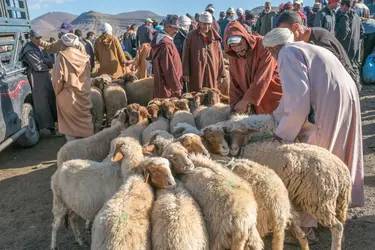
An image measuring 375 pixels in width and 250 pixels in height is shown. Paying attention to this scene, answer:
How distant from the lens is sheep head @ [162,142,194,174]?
314cm

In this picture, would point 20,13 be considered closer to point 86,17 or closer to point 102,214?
point 102,214

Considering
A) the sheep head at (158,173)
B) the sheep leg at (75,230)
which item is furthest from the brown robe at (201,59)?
the sheep head at (158,173)

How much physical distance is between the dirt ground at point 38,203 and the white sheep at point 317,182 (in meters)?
0.69

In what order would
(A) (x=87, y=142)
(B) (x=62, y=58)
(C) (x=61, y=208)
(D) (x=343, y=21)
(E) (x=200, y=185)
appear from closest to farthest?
1. (E) (x=200, y=185)
2. (C) (x=61, y=208)
3. (A) (x=87, y=142)
4. (B) (x=62, y=58)
5. (D) (x=343, y=21)

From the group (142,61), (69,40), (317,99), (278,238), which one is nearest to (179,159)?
(278,238)

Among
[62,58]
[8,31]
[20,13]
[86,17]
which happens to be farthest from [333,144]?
[86,17]

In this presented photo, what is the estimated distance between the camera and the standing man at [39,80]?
25.4 ft

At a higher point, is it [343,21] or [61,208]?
[343,21]

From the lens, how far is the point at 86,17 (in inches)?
3474

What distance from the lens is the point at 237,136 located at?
3750mm

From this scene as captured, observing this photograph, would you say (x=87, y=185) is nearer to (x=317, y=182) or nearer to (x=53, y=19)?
(x=317, y=182)

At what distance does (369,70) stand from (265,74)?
23.5ft

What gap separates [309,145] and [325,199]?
20.9 inches

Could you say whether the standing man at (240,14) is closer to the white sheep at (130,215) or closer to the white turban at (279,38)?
the white turban at (279,38)
